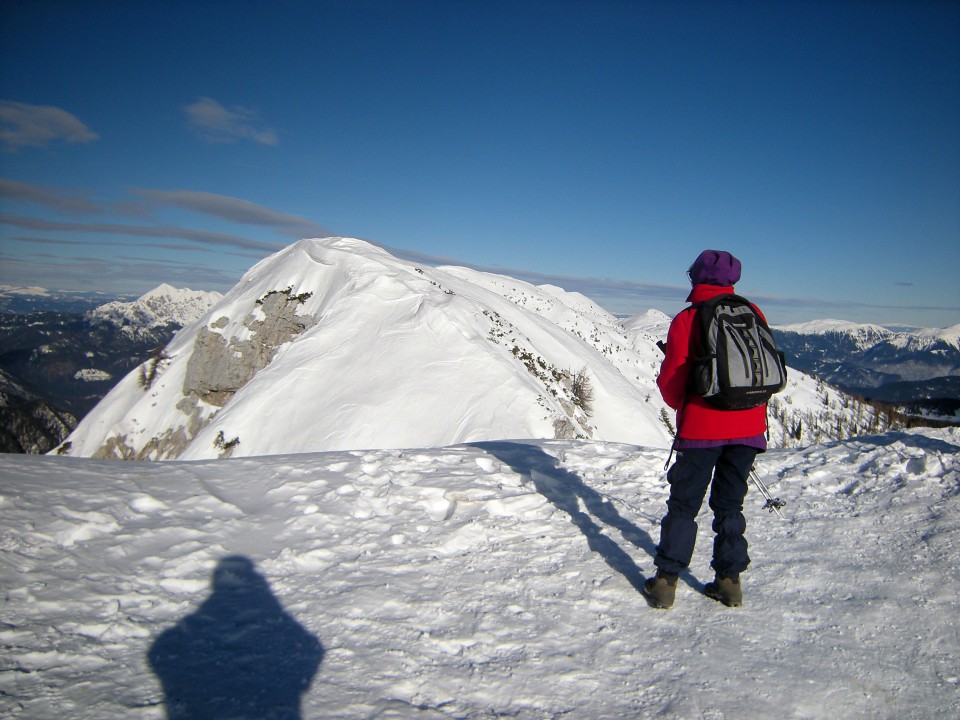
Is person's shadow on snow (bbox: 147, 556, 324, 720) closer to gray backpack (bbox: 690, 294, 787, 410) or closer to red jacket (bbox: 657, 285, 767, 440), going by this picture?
red jacket (bbox: 657, 285, 767, 440)

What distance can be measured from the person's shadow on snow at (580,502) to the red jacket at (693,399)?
1.64 metres

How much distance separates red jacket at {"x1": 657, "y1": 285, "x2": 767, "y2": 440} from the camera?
4.15 metres

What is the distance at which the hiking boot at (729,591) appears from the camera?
13.9ft

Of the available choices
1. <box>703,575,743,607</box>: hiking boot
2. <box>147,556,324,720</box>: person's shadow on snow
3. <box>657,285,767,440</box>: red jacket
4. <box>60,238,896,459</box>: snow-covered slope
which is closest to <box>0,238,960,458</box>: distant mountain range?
<box>60,238,896,459</box>: snow-covered slope

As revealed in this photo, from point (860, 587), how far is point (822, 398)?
132m

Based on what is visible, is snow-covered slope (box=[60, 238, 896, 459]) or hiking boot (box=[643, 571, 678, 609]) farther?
snow-covered slope (box=[60, 238, 896, 459])

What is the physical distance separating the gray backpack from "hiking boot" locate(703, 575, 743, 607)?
1557mm

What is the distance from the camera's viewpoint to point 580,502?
653 cm

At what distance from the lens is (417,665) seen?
3.46 m

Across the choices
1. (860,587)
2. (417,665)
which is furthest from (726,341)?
(417,665)

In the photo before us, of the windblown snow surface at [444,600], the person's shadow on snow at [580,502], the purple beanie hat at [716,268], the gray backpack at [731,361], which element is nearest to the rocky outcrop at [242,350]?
the person's shadow on snow at [580,502]

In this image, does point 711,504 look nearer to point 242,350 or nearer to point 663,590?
point 663,590

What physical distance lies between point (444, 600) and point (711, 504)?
98.9 inches

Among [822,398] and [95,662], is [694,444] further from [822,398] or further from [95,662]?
Result: [822,398]
